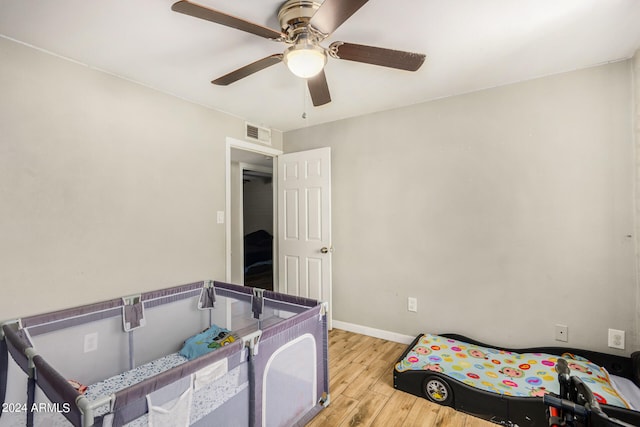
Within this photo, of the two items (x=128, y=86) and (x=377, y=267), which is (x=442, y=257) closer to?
(x=377, y=267)

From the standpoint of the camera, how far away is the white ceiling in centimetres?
144

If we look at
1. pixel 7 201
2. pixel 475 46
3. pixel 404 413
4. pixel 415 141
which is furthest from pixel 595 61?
pixel 7 201

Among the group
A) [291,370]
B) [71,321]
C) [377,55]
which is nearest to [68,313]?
[71,321]

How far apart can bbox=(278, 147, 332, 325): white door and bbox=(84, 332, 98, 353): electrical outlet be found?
6.15ft

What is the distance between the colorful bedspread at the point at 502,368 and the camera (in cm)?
173

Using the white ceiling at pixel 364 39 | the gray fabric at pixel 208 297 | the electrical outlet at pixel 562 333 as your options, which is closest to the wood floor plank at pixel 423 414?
the electrical outlet at pixel 562 333

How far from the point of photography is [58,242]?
1809mm

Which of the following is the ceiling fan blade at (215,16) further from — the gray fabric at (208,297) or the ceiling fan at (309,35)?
the gray fabric at (208,297)

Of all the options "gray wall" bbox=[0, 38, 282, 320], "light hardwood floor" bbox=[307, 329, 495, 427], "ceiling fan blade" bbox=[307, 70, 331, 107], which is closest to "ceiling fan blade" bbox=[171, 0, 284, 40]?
"ceiling fan blade" bbox=[307, 70, 331, 107]

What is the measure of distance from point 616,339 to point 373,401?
5.65 ft

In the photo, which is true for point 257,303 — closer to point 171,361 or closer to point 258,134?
point 171,361

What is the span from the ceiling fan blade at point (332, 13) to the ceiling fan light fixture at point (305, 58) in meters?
0.09

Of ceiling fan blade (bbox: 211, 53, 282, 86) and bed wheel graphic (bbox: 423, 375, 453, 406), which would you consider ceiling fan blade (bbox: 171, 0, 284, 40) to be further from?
bed wheel graphic (bbox: 423, 375, 453, 406)

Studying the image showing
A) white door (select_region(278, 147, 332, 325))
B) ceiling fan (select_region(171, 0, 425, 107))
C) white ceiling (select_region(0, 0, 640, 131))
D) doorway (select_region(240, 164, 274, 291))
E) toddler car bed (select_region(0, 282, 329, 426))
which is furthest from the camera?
doorway (select_region(240, 164, 274, 291))
